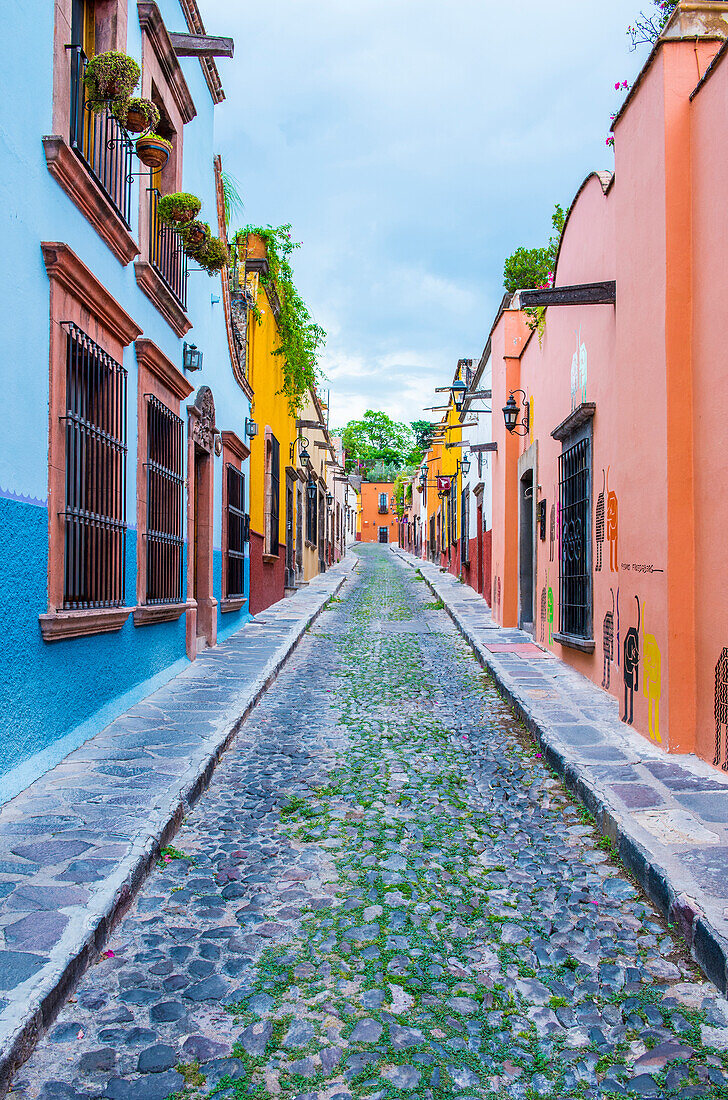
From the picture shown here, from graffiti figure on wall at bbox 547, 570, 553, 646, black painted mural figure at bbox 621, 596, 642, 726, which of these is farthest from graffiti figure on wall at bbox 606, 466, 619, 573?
graffiti figure on wall at bbox 547, 570, 553, 646

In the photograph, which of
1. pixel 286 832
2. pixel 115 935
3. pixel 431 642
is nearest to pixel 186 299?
pixel 431 642

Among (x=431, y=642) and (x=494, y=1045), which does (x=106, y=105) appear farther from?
(x=431, y=642)

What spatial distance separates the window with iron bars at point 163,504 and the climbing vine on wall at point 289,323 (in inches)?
227

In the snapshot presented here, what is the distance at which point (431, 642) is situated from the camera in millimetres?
11320

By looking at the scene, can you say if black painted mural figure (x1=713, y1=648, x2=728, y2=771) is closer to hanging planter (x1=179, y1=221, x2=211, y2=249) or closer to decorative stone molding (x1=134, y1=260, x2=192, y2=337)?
decorative stone molding (x1=134, y1=260, x2=192, y2=337)

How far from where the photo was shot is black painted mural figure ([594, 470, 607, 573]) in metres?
7.30

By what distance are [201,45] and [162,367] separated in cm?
357

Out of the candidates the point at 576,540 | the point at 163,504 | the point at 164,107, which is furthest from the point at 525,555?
the point at 164,107

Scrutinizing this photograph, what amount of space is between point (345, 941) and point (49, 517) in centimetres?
295

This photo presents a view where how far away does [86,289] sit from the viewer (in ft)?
17.1

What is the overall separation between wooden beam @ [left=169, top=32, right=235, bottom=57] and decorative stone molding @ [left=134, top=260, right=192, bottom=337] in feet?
8.63

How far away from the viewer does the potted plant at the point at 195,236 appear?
7.69m

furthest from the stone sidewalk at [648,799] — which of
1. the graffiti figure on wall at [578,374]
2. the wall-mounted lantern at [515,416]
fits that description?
the wall-mounted lantern at [515,416]

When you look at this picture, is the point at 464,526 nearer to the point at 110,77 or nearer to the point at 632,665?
the point at 632,665
